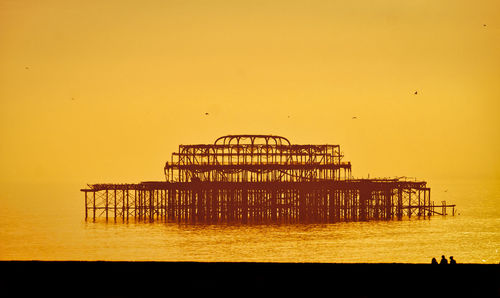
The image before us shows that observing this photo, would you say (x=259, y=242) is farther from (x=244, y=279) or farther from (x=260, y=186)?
(x=244, y=279)

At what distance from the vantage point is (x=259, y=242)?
161ft

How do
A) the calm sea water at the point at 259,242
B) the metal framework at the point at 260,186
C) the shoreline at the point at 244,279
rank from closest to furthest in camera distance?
the shoreline at the point at 244,279
the calm sea water at the point at 259,242
the metal framework at the point at 260,186

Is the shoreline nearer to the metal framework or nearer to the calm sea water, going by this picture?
the calm sea water

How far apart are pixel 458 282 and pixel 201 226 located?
45.1 meters

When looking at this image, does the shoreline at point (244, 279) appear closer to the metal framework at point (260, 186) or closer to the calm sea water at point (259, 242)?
the calm sea water at point (259, 242)

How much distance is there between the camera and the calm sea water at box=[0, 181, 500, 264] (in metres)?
44.2

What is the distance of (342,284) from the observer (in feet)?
51.6

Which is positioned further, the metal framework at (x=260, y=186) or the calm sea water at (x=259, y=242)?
the metal framework at (x=260, y=186)

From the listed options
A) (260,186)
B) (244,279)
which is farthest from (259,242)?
(244,279)

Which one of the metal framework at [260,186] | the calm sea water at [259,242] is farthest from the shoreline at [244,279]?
the metal framework at [260,186]

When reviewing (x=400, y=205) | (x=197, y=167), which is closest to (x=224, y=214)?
(x=197, y=167)

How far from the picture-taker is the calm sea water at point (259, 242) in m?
44.2

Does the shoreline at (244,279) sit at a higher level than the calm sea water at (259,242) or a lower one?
higher

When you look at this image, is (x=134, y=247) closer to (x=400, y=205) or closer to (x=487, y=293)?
(x=400, y=205)
